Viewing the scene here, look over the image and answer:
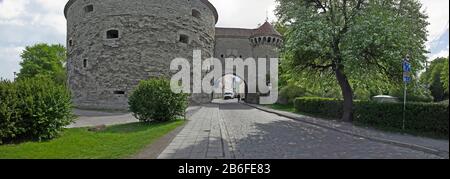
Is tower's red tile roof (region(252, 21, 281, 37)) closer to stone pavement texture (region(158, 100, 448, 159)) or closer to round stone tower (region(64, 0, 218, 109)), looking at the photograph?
round stone tower (region(64, 0, 218, 109))

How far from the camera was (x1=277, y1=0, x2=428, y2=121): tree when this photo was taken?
401 inches

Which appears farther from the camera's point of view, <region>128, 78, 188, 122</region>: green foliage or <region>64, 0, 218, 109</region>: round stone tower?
<region>64, 0, 218, 109</region>: round stone tower

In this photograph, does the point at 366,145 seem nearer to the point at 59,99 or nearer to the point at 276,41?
the point at 59,99

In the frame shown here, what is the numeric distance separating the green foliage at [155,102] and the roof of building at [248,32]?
1070 inches

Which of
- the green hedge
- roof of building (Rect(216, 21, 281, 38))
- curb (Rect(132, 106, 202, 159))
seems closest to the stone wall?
roof of building (Rect(216, 21, 281, 38))

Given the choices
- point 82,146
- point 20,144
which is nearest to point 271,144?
point 82,146

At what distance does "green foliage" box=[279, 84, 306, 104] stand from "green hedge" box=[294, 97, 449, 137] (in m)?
12.2

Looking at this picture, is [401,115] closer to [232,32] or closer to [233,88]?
[232,32]

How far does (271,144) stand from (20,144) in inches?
267

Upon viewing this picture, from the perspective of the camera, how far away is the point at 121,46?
919 inches

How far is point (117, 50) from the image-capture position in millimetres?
23375

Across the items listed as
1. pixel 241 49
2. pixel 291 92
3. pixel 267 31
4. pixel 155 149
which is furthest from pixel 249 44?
pixel 155 149

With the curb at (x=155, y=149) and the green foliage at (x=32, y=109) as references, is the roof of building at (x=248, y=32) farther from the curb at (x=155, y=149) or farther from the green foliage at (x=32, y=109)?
the curb at (x=155, y=149)

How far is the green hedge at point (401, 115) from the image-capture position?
796 centimetres
